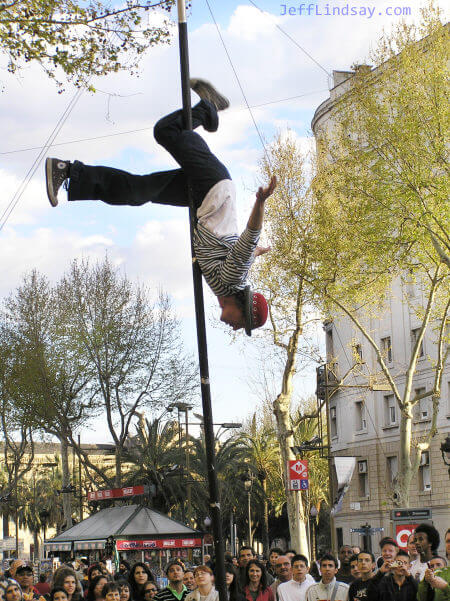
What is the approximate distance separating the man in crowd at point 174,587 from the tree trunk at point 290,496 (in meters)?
17.1

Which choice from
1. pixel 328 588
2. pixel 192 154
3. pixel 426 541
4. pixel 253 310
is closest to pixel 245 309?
pixel 253 310

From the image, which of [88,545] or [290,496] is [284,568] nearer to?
[88,545]

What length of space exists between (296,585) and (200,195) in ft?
19.7

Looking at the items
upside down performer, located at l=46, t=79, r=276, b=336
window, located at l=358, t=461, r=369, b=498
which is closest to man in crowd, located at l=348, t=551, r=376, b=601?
upside down performer, located at l=46, t=79, r=276, b=336

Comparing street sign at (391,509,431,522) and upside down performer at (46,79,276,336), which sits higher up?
upside down performer at (46,79,276,336)

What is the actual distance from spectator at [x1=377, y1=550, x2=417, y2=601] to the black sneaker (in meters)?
4.69

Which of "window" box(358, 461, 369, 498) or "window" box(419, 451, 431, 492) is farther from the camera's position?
"window" box(358, 461, 369, 498)

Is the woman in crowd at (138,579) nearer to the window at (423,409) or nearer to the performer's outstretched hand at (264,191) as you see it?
the performer's outstretched hand at (264,191)

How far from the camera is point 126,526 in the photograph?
24.5 meters

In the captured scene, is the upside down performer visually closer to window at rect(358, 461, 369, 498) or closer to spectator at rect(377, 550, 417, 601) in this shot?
A: spectator at rect(377, 550, 417, 601)

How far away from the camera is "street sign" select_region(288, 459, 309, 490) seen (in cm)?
2530

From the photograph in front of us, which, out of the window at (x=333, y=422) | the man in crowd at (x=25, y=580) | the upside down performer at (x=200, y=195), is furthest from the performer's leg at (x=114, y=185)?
the window at (x=333, y=422)

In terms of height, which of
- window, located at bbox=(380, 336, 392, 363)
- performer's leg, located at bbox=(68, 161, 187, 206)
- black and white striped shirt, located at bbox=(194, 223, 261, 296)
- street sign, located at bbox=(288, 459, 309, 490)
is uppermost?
window, located at bbox=(380, 336, 392, 363)

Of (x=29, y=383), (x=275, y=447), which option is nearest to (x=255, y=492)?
(x=275, y=447)
